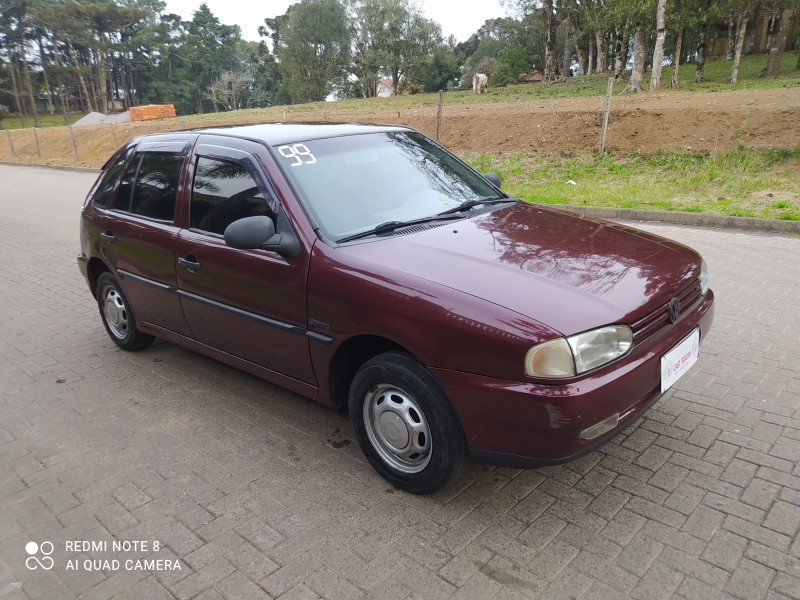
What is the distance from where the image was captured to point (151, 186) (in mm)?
4367

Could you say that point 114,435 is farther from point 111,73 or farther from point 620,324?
point 111,73

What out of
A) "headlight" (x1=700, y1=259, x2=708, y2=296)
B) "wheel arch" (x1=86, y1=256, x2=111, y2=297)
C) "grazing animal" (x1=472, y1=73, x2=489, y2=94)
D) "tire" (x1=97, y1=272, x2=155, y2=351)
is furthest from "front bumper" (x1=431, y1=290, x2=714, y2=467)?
"grazing animal" (x1=472, y1=73, x2=489, y2=94)

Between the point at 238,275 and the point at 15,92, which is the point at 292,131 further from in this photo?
the point at 15,92

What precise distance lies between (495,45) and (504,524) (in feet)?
237

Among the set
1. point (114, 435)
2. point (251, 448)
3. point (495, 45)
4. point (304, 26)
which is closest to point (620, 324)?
point (251, 448)

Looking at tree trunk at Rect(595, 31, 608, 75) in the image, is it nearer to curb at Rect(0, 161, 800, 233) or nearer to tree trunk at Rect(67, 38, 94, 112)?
curb at Rect(0, 161, 800, 233)

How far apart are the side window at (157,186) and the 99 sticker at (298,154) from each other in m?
0.97

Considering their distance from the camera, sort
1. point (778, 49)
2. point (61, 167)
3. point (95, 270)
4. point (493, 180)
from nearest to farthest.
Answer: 1. point (493, 180)
2. point (95, 270)
3. point (61, 167)
4. point (778, 49)

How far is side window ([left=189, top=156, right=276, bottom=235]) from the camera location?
349 centimetres

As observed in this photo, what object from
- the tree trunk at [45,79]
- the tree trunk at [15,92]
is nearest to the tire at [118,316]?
the tree trunk at [15,92]

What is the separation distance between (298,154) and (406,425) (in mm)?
1734

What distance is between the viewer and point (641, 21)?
2403 centimetres

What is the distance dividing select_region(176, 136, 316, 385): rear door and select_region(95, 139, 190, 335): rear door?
19 cm

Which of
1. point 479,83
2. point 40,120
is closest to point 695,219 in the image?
point 479,83
